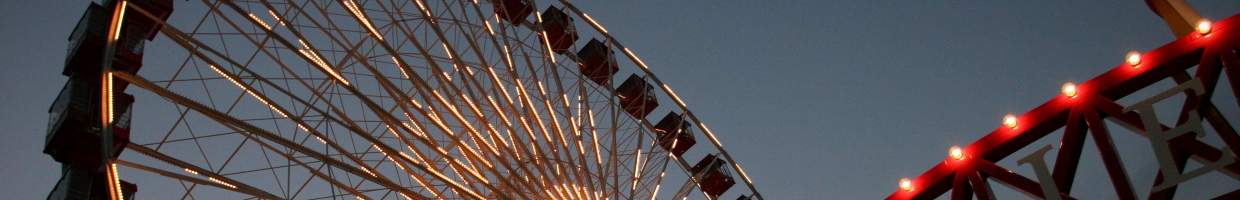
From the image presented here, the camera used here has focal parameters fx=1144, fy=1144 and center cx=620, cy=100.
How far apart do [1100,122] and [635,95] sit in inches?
547

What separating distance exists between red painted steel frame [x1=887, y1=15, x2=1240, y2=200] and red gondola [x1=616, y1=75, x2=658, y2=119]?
38.1 feet

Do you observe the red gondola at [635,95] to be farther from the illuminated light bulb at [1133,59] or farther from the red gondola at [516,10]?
the illuminated light bulb at [1133,59]

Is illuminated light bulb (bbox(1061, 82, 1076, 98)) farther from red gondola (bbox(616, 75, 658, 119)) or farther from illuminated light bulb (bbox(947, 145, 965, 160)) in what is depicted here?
red gondola (bbox(616, 75, 658, 119))

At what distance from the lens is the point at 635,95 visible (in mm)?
26000

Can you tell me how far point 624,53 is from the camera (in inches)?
1003

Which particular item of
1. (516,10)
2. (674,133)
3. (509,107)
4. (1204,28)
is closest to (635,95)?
(674,133)

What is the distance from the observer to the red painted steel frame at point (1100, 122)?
12.5 metres

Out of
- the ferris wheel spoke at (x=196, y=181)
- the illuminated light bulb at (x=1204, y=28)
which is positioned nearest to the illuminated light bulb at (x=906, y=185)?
the illuminated light bulb at (x=1204, y=28)

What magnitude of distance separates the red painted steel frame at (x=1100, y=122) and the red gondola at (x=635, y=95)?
1160 centimetres

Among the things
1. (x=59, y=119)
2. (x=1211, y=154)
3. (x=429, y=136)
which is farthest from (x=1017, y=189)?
(x=59, y=119)

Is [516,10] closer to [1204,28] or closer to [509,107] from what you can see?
[509,107]

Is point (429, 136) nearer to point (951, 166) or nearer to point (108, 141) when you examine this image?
point (108, 141)

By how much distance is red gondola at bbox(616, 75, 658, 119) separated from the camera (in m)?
26.0

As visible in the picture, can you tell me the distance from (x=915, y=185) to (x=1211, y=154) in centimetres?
370
